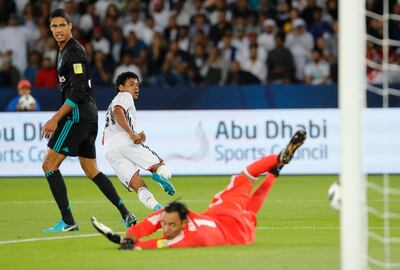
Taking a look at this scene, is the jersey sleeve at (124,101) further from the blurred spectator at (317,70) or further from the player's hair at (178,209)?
the blurred spectator at (317,70)

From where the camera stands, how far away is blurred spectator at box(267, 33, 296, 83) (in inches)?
872

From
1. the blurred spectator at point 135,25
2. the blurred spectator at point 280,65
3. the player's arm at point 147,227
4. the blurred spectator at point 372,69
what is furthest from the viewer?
the blurred spectator at point 135,25

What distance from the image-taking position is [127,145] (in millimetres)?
12445

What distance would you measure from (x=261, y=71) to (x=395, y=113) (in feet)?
13.5

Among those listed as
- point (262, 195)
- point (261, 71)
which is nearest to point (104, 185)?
point (262, 195)

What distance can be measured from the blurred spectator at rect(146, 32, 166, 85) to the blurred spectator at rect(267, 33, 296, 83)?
2245mm

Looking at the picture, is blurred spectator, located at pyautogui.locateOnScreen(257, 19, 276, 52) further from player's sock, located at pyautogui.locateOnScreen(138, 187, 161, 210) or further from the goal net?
player's sock, located at pyautogui.locateOnScreen(138, 187, 161, 210)

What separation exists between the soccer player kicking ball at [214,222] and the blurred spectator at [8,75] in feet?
43.2

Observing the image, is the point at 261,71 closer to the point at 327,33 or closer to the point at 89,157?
the point at 327,33

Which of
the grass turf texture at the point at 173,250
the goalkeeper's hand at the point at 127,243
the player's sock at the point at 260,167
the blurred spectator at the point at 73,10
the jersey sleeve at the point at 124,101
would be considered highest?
the blurred spectator at the point at 73,10

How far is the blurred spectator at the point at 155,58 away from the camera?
22719mm

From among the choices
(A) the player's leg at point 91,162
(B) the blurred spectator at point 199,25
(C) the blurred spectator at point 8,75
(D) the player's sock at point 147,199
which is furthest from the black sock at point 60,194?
(B) the blurred spectator at point 199,25

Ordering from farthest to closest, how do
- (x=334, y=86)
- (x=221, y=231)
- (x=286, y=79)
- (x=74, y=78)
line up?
(x=286, y=79) < (x=334, y=86) < (x=74, y=78) < (x=221, y=231)

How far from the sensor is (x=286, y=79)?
2216 cm
